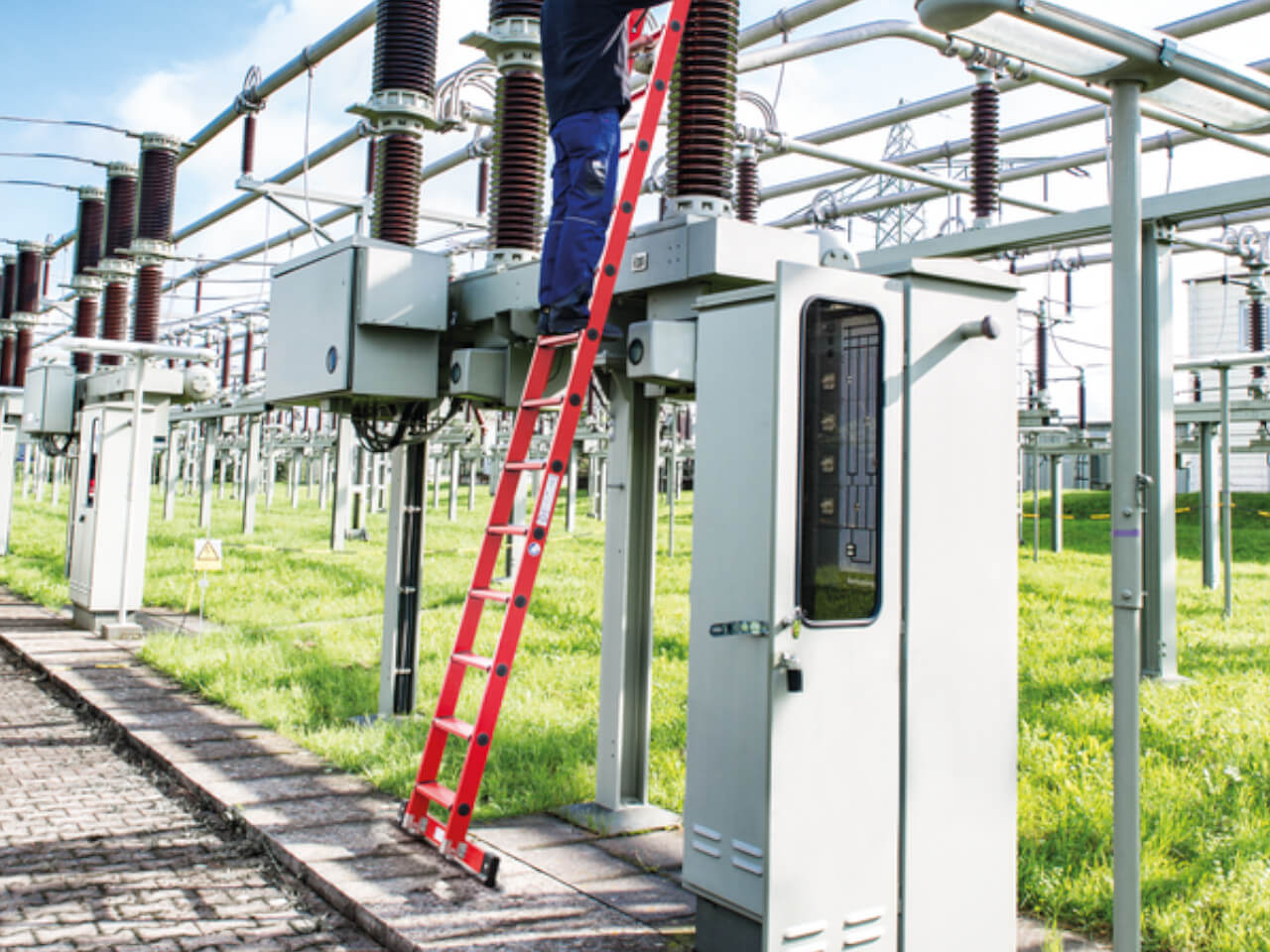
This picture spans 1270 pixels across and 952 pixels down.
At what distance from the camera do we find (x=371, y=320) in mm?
4684

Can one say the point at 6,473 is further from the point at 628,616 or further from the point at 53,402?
the point at 628,616

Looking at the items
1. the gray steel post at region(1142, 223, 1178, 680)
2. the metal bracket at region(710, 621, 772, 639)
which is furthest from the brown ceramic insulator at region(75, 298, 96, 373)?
the metal bracket at region(710, 621, 772, 639)

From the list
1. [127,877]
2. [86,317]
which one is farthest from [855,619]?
[86,317]

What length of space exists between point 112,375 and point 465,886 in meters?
7.27

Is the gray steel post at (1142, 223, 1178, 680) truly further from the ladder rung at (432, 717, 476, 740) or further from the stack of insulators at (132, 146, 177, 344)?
the stack of insulators at (132, 146, 177, 344)

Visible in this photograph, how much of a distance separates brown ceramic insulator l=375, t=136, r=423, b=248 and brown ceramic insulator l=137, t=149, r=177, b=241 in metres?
5.66

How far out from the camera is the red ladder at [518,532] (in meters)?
3.40

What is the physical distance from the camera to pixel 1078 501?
24938 mm

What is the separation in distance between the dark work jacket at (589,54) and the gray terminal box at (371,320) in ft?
4.33

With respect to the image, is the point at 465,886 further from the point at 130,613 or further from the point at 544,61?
the point at 130,613

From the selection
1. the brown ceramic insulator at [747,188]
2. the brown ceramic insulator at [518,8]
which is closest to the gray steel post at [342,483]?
the brown ceramic insulator at [747,188]

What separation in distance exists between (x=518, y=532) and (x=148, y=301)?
314 inches

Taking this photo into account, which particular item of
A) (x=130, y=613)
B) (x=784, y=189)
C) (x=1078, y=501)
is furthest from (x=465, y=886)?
(x=1078, y=501)

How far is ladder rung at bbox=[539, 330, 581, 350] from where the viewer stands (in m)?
3.68
